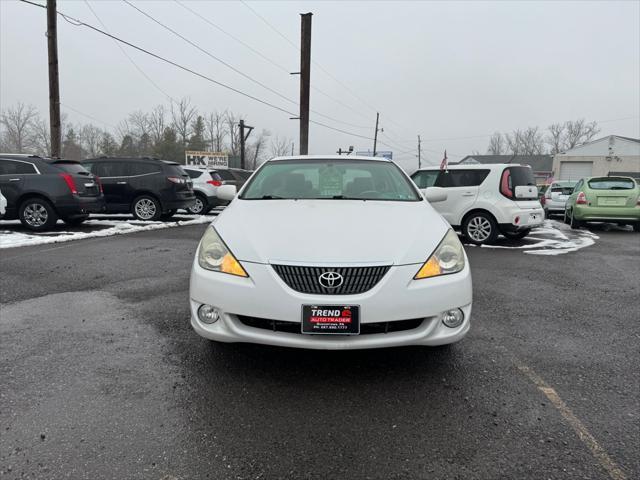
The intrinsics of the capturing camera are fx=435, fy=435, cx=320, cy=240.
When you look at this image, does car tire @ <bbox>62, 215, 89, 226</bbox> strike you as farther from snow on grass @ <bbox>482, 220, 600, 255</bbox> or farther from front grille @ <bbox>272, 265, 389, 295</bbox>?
front grille @ <bbox>272, 265, 389, 295</bbox>

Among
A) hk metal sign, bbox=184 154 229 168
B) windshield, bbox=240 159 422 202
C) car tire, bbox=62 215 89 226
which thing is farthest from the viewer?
hk metal sign, bbox=184 154 229 168

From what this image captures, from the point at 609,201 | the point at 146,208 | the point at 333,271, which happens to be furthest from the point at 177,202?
the point at 609,201

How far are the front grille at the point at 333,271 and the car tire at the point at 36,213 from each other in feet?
28.3

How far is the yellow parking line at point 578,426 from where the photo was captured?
1951mm

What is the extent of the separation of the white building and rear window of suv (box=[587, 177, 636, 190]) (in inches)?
1557

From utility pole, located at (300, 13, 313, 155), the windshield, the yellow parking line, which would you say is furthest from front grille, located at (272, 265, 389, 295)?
utility pole, located at (300, 13, 313, 155)

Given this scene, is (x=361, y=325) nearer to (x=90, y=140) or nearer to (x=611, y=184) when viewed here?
(x=611, y=184)

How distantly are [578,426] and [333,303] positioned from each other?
1437mm

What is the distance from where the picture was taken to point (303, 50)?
18.5m

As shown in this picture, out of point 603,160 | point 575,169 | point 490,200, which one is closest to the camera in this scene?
point 490,200

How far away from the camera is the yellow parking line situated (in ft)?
6.40

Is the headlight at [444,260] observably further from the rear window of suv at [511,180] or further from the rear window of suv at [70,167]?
the rear window of suv at [70,167]

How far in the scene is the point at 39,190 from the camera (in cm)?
904

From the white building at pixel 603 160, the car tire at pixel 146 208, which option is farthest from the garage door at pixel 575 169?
the car tire at pixel 146 208
